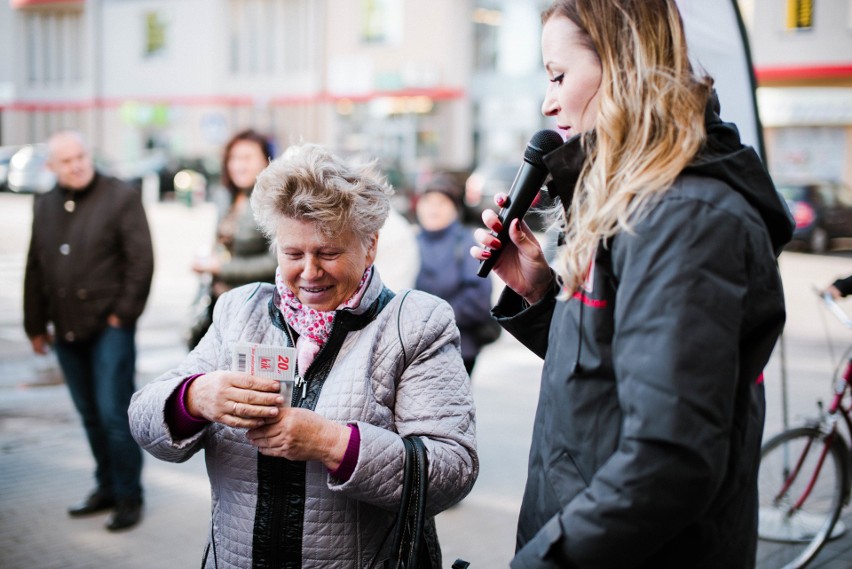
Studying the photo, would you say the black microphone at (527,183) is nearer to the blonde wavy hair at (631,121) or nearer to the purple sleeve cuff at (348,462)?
the blonde wavy hair at (631,121)

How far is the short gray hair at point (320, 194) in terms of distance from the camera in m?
2.13

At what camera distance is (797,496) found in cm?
446

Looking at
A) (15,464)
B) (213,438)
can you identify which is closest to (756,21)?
(15,464)

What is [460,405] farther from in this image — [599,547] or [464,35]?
[464,35]

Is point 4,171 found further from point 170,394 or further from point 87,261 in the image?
point 170,394

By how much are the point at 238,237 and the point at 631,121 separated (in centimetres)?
358

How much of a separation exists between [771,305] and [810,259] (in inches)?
681

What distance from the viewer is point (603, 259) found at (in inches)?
61.6

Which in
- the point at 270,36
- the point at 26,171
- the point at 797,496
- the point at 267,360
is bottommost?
the point at 797,496

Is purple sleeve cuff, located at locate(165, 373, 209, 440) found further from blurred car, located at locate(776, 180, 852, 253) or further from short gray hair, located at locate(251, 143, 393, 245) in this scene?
blurred car, located at locate(776, 180, 852, 253)

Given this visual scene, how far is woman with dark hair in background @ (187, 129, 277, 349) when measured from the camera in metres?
4.84

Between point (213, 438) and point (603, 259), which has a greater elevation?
point (603, 259)

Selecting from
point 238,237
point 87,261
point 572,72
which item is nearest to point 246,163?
point 238,237

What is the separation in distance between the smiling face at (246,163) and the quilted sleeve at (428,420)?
10.2ft
